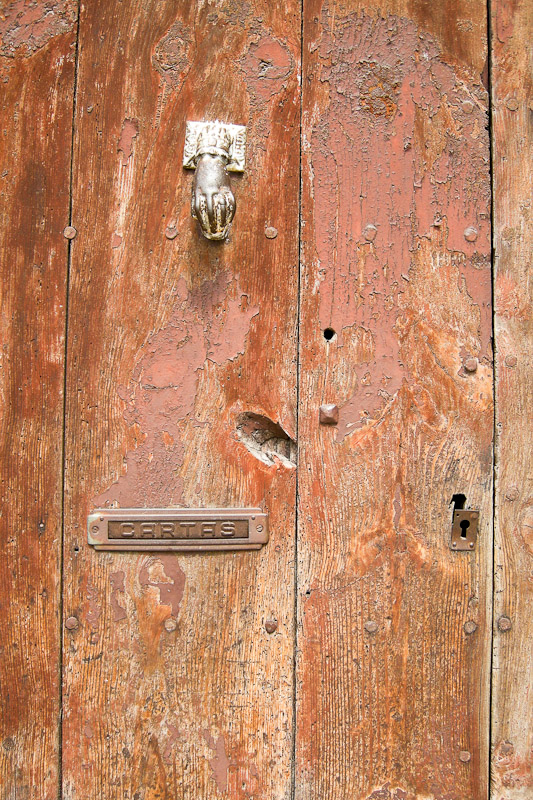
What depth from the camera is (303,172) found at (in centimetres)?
94

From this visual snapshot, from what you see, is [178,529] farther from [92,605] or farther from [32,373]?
[32,373]

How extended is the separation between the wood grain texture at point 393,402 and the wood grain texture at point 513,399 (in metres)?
0.02

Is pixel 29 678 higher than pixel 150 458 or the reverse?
the reverse

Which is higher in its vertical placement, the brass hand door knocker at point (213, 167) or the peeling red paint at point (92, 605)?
the brass hand door knocker at point (213, 167)

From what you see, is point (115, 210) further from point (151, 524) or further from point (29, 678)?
point (29, 678)

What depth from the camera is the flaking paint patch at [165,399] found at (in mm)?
914

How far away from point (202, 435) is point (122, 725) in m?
0.46

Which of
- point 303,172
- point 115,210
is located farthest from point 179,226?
point 303,172

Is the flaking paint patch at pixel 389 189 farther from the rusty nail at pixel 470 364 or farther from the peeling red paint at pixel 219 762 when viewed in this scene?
the peeling red paint at pixel 219 762

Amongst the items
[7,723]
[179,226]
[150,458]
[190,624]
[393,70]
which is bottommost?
[7,723]

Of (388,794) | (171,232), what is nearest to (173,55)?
(171,232)

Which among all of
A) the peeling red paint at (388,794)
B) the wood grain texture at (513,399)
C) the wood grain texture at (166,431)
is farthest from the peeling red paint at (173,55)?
the peeling red paint at (388,794)

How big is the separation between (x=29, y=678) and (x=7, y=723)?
8cm

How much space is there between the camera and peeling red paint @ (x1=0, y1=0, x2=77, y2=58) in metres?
0.91
